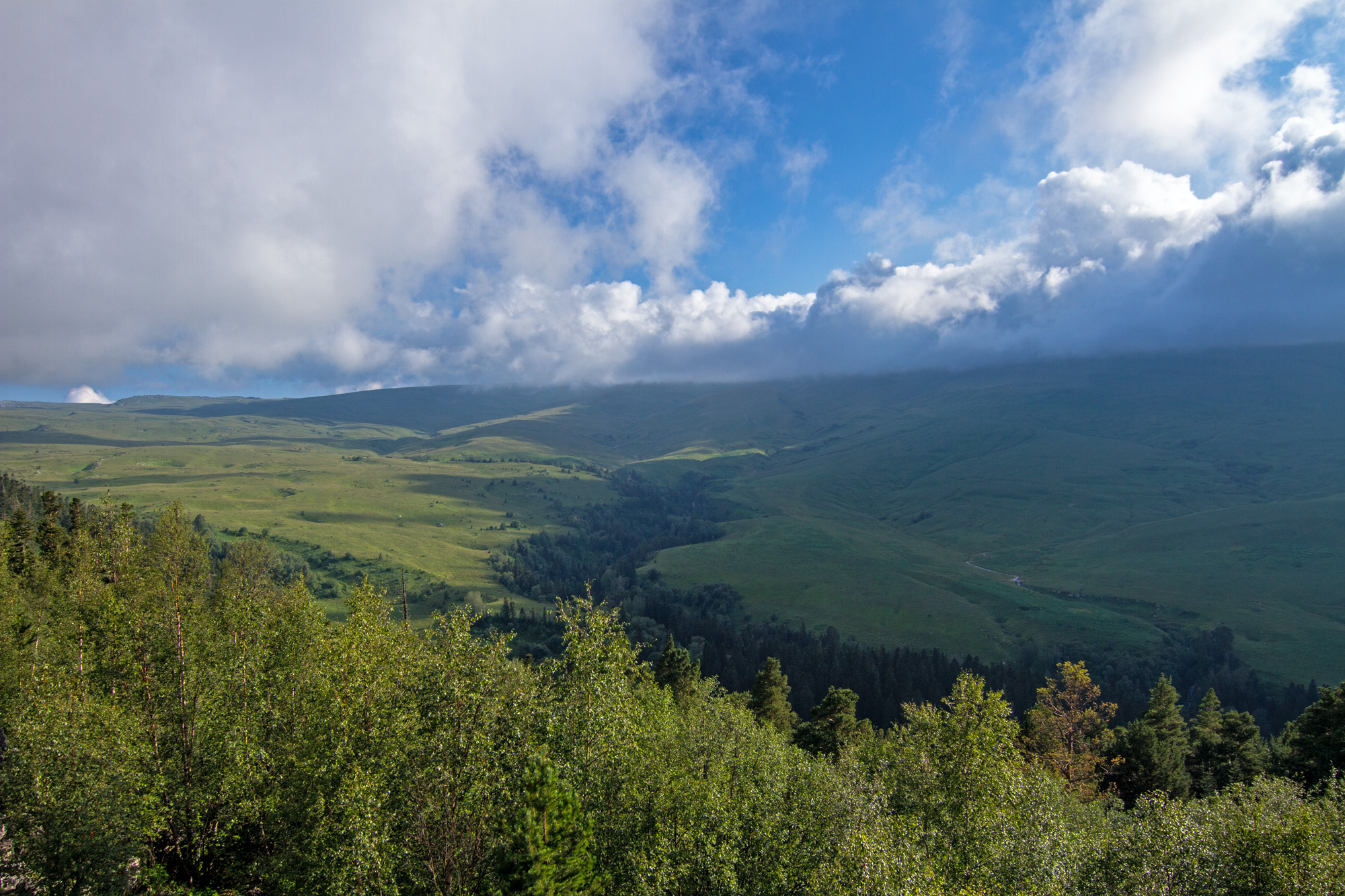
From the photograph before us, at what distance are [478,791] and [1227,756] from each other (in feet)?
292

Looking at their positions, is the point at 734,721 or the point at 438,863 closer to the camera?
the point at 438,863

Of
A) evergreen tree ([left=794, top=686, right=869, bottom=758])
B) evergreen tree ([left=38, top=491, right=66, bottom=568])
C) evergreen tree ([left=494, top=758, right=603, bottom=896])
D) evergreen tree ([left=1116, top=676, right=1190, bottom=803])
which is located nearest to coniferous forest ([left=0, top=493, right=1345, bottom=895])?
evergreen tree ([left=494, top=758, right=603, bottom=896])

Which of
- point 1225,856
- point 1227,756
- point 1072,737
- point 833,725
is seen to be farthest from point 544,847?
point 1227,756

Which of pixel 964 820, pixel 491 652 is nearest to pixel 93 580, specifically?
pixel 491 652

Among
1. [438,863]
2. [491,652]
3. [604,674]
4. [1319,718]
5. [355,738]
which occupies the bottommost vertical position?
[1319,718]

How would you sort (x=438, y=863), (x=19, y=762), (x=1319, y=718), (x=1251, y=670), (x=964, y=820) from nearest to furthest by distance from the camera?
1. (x=438, y=863)
2. (x=19, y=762)
3. (x=964, y=820)
4. (x=1319, y=718)
5. (x=1251, y=670)

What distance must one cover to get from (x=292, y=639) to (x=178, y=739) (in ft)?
25.2

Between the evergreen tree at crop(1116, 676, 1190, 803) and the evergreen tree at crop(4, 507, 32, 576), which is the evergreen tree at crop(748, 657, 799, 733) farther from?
the evergreen tree at crop(4, 507, 32, 576)

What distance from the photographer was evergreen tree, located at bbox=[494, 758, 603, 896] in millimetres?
21469

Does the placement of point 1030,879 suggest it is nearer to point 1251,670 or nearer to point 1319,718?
point 1319,718

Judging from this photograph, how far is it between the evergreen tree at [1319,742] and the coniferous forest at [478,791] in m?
19.8

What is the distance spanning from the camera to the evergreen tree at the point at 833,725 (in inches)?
2881

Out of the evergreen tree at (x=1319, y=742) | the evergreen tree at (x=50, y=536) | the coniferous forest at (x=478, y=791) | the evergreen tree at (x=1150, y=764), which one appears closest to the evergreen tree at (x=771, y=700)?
the evergreen tree at (x=1150, y=764)

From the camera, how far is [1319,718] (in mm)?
59469
